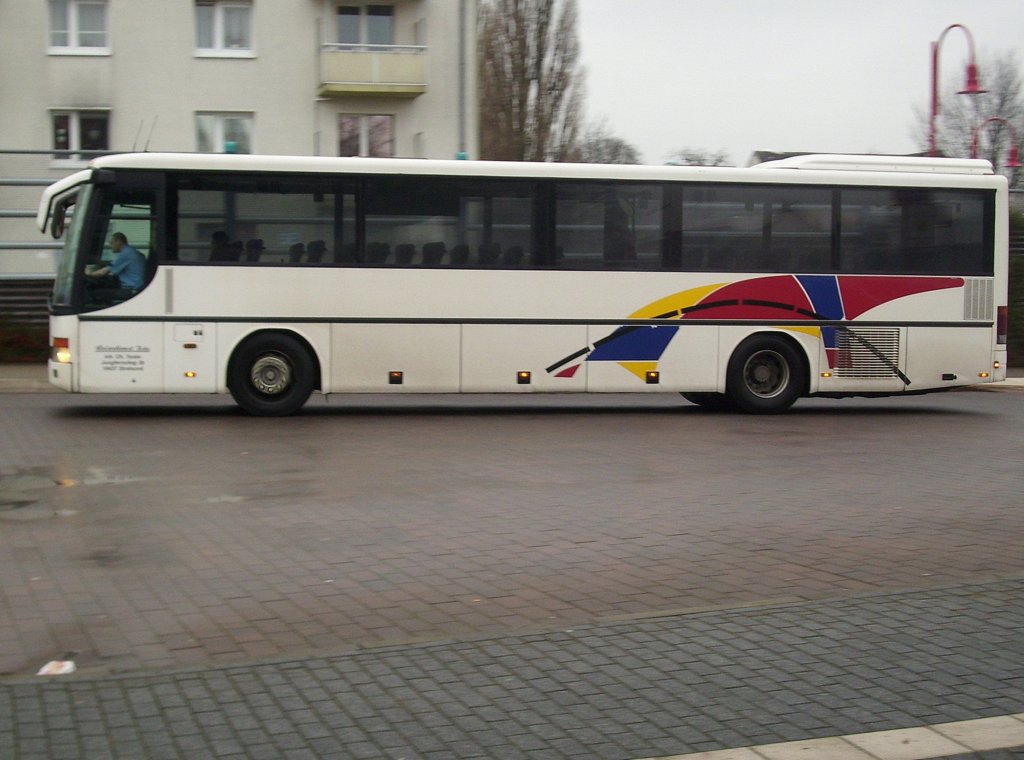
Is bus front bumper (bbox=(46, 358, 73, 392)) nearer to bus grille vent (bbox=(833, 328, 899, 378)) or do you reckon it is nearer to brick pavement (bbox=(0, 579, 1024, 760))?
bus grille vent (bbox=(833, 328, 899, 378))

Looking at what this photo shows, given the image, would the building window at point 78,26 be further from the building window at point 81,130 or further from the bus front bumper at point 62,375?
the bus front bumper at point 62,375

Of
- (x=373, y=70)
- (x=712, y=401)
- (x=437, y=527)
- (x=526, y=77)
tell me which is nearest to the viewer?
Answer: (x=437, y=527)

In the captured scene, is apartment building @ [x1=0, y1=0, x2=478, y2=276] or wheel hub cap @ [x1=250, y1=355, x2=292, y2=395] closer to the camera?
wheel hub cap @ [x1=250, y1=355, x2=292, y2=395]

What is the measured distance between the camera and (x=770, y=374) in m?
16.9

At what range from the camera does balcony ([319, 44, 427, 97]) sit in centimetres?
3428

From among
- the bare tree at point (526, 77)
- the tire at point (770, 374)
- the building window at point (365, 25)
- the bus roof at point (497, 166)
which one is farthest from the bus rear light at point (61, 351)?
the bare tree at point (526, 77)

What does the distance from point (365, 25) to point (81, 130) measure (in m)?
8.25

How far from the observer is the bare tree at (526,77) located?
47.8m

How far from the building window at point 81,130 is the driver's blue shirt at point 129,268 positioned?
64.3 ft

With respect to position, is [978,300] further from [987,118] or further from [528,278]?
[987,118]

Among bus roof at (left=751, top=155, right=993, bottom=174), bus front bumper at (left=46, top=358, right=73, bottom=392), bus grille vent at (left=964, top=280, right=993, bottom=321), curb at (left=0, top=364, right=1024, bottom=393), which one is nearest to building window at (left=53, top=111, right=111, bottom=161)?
curb at (left=0, top=364, right=1024, bottom=393)

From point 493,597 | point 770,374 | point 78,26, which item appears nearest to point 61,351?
point 770,374

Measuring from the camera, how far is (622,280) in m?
16.3

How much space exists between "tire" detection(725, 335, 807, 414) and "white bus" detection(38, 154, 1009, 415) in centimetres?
3
